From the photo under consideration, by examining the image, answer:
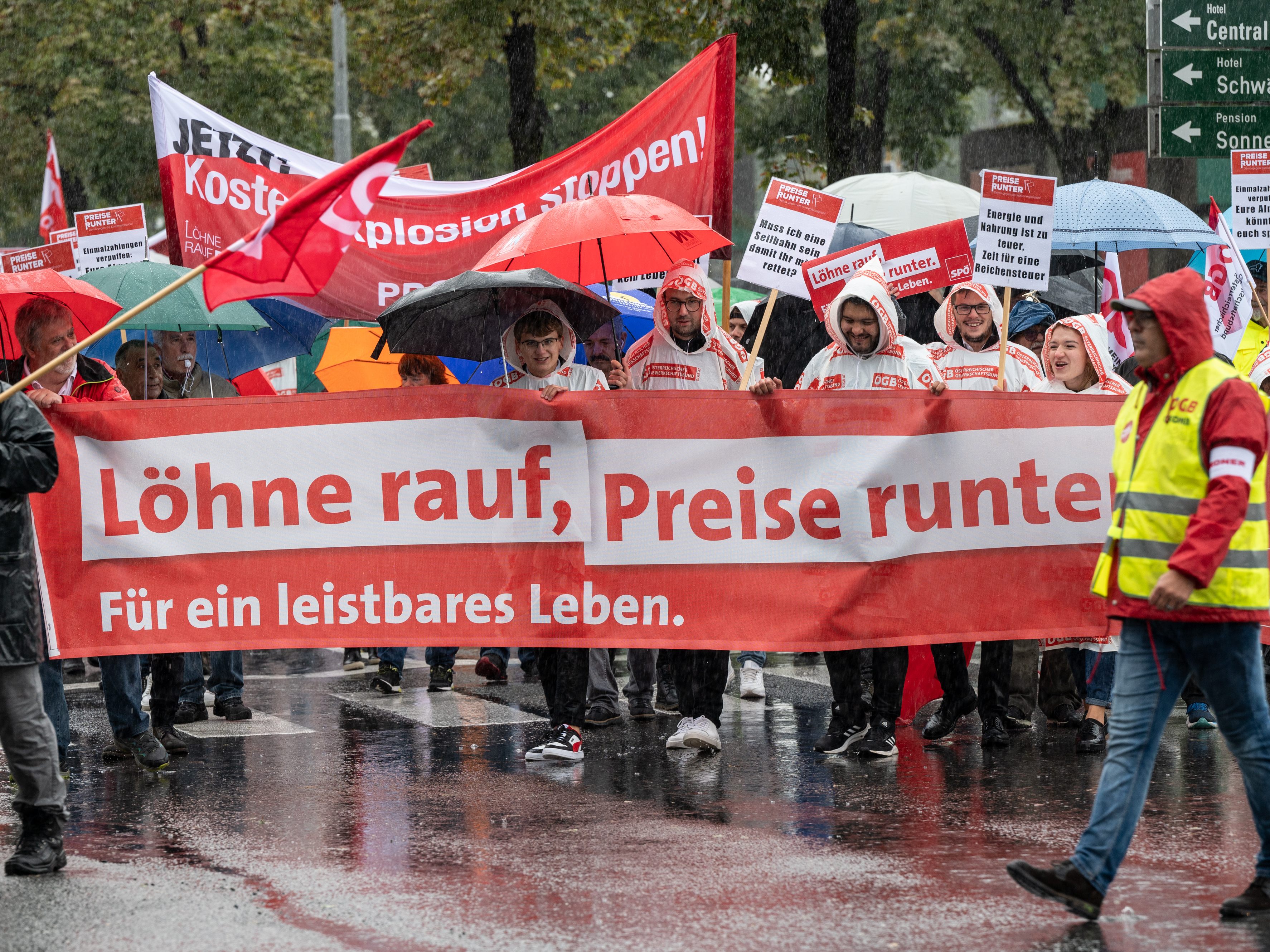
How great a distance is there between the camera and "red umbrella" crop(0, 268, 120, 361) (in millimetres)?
6949

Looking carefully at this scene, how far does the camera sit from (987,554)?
25.0 ft

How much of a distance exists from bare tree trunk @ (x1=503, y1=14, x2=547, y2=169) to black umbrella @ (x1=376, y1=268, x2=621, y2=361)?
38.3ft

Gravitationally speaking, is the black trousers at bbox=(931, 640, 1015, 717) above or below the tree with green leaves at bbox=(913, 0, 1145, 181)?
below

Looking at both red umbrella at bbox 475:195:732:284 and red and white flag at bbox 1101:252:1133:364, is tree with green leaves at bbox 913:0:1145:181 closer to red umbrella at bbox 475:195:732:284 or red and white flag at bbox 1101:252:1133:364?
red and white flag at bbox 1101:252:1133:364

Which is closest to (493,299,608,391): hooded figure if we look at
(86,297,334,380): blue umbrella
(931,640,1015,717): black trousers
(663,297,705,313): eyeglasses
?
(663,297,705,313): eyeglasses

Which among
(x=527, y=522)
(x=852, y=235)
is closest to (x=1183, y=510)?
(x=527, y=522)

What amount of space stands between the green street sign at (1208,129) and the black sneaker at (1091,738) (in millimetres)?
4989

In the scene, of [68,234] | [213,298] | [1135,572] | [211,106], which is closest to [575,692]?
[213,298]

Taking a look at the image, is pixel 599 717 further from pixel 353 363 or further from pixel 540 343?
pixel 353 363

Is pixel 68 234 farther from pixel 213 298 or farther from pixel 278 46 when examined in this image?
pixel 278 46

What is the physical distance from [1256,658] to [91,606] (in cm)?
485

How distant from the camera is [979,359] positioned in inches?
343

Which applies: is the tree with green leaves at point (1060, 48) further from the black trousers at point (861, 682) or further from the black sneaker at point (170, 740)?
the black sneaker at point (170, 740)

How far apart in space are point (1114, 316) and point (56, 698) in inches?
304
